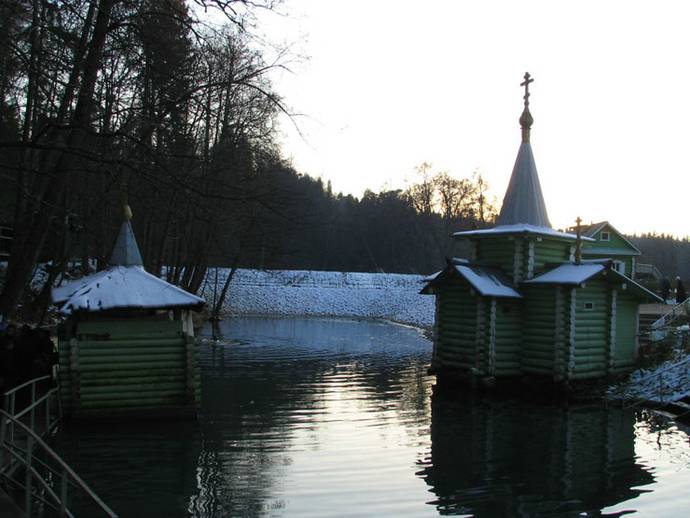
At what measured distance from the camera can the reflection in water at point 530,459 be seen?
31.7ft

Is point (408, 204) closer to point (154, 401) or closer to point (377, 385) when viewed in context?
point (377, 385)

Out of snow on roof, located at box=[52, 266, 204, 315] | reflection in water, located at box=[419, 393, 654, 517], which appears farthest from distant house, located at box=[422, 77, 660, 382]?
snow on roof, located at box=[52, 266, 204, 315]

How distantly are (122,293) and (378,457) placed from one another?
5690 millimetres

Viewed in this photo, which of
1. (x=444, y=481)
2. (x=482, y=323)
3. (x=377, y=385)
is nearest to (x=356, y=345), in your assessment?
(x=377, y=385)

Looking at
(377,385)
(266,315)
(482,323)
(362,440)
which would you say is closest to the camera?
(362,440)

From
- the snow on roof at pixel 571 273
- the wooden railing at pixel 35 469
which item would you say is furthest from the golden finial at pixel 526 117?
the wooden railing at pixel 35 469

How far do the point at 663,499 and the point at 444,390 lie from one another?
9.23m

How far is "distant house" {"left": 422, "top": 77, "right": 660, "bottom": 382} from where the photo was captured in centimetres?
1778

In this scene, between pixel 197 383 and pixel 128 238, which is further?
pixel 128 238

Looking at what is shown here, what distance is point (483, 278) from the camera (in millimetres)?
18344

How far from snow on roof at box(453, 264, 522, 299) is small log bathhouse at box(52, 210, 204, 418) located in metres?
7.53

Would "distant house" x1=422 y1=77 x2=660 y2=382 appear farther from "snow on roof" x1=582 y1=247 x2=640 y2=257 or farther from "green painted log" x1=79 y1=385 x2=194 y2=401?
"snow on roof" x1=582 y1=247 x2=640 y2=257

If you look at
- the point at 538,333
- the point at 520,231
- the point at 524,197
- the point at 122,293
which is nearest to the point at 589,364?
the point at 538,333

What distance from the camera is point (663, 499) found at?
990cm
